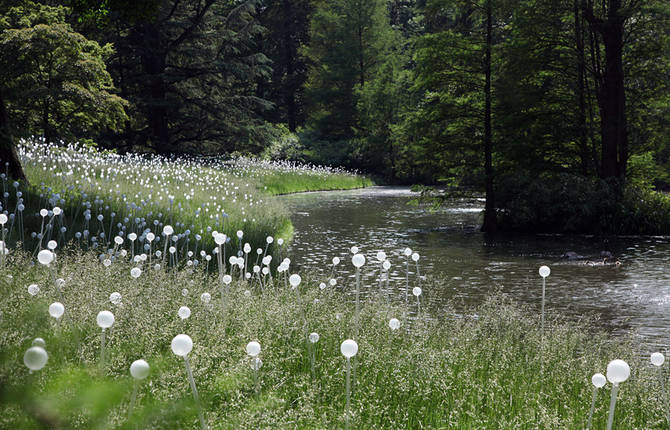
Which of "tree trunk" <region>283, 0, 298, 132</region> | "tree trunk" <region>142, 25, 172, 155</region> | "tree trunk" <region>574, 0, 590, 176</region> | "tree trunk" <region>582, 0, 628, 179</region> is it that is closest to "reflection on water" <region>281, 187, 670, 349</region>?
"tree trunk" <region>582, 0, 628, 179</region>

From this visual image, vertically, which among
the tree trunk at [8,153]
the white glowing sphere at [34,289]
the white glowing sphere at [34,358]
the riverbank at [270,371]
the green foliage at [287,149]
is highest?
the green foliage at [287,149]

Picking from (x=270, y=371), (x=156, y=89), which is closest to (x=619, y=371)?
(x=270, y=371)

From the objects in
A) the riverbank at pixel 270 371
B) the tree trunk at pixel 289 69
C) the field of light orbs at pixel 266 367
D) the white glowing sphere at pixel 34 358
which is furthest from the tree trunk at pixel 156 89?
the white glowing sphere at pixel 34 358

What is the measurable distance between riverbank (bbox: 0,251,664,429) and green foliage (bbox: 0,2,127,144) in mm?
13614

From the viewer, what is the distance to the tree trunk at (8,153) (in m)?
10.2

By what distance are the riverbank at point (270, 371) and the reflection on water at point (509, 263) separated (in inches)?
57.1

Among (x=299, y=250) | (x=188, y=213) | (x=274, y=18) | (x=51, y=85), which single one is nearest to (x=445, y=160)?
(x=299, y=250)

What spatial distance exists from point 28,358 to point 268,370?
227 centimetres

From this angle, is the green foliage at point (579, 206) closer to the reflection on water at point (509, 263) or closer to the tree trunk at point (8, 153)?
the reflection on water at point (509, 263)

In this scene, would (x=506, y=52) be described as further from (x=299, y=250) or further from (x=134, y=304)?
(x=134, y=304)

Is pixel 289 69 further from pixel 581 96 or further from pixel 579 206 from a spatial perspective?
pixel 579 206

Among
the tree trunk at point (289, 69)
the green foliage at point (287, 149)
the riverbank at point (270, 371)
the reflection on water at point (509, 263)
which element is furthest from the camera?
the tree trunk at point (289, 69)

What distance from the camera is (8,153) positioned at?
10.5m

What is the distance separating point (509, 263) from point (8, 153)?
972 centimetres
